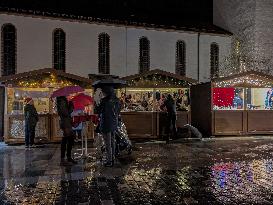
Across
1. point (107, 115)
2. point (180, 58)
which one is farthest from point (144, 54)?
point (107, 115)

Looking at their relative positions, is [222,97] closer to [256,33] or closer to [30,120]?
[30,120]

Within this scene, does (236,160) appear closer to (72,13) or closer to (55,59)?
(55,59)

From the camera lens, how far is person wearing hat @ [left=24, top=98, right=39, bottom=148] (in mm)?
15719

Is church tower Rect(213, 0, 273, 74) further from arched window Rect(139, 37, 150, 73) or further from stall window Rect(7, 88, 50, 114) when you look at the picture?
stall window Rect(7, 88, 50, 114)

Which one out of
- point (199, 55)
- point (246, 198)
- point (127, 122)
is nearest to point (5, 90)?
point (127, 122)

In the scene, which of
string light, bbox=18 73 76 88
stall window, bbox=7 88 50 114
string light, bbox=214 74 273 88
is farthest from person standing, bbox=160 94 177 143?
stall window, bbox=7 88 50 114

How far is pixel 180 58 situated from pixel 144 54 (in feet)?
8.98

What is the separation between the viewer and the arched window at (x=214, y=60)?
28.4m

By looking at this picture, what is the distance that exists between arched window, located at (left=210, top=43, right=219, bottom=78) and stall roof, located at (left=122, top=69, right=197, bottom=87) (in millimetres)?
9430

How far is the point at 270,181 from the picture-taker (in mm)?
Answer: 8688

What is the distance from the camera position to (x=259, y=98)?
20.2m

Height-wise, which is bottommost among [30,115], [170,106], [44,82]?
[30,115]

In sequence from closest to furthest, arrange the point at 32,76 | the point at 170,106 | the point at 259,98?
the point at 32,76, the point at 170,106, the point at 259,98

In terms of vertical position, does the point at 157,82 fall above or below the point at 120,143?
above
